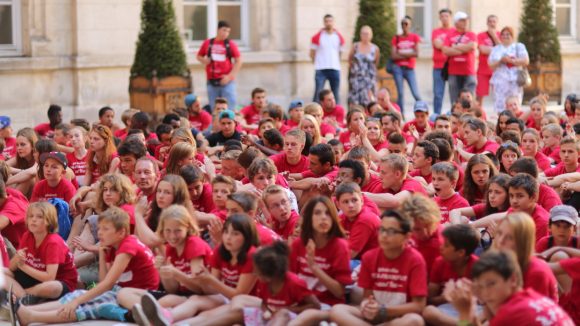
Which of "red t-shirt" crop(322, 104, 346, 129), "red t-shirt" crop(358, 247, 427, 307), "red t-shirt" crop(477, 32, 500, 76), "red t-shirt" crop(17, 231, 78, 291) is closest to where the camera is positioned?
"red t-shirt" crop(358, 247, 427, 307)

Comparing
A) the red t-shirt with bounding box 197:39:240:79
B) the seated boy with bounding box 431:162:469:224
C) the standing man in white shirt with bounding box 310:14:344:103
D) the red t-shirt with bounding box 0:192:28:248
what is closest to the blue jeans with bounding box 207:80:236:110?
the red t-shirt with bounding box 197:39:240:79

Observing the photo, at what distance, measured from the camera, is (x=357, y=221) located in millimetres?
9969

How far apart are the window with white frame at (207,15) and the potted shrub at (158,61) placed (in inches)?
103

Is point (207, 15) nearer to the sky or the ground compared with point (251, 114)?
nearer to the sky

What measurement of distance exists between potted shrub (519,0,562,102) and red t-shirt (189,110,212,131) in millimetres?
8126

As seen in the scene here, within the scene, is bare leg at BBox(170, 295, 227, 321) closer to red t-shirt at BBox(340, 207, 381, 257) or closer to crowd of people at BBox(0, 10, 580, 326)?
crowd of people at BBox(0, 10, 580, 326)

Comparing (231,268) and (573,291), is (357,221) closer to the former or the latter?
(231,268)

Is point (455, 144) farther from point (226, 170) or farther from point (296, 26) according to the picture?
point (296, 26)

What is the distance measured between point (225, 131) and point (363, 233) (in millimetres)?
5779

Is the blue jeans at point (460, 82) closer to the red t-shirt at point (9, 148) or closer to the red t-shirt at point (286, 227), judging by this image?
the red t-shirt at point (9, 148)

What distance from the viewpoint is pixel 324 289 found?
948 cm

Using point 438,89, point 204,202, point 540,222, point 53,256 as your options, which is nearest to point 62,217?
point 204,202

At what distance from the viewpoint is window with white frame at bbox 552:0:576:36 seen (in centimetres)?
2747

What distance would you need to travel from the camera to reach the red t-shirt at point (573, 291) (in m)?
8.95
